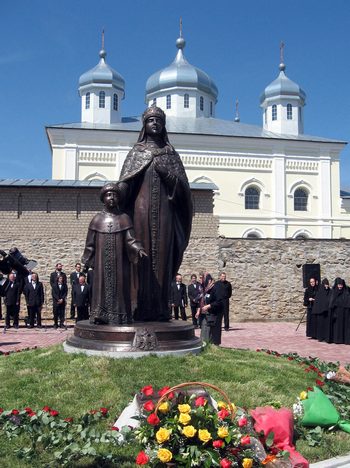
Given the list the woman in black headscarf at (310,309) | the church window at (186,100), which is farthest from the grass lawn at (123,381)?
the church window at (186,100)

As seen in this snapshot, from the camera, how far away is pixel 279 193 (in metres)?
41.9

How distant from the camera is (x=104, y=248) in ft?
22.5

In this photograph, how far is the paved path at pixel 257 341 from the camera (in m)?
12.0

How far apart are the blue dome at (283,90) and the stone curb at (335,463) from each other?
46.9 meters

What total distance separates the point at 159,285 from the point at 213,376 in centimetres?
139

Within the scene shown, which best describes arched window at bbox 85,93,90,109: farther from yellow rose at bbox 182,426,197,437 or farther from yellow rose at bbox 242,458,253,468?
yellow rose at bbox 242,458,253,468

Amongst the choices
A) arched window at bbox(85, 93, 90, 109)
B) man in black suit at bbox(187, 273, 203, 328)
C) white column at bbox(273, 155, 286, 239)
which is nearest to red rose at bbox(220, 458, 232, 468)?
man in black suit at bbox(187, 273, 203, 328)

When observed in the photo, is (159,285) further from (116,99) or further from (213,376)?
(116,99)

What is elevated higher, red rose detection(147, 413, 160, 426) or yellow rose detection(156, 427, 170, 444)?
red rose detection(147, 413, 160, 426)

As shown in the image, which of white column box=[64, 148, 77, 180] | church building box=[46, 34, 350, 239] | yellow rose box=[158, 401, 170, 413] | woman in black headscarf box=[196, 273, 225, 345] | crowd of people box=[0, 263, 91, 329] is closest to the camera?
yellow rose box=[158, 401, 170, 413]

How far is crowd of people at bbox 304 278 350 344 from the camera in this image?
564 inches

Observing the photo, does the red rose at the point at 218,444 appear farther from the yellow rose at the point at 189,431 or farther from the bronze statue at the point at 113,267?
the bronze statue at the point at 113,267

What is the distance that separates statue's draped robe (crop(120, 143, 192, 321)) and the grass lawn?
2.95 feet

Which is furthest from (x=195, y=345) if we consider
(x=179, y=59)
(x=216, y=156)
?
(x=179, y=59)
